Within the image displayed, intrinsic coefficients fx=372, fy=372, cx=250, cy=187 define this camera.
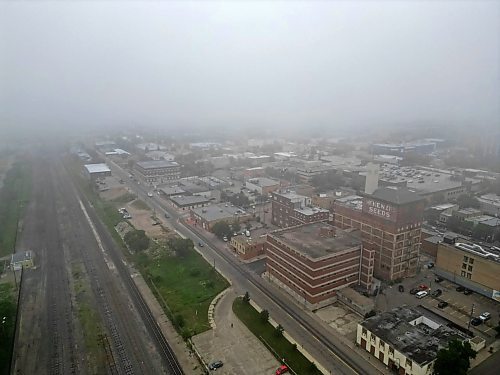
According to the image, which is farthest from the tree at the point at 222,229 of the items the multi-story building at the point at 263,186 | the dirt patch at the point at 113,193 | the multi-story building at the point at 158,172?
the multi-story building at the point at 158,172

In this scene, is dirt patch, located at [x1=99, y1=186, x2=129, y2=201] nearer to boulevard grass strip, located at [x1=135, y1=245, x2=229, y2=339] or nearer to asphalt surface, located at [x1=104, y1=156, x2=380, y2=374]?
asphalt surface, located at [x1=104, y1=156, x2=380, y2=374]

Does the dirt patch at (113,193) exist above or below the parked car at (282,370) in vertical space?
below

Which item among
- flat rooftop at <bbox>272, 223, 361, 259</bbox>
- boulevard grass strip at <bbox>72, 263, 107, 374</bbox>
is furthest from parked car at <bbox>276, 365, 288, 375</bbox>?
boulevard grass strip at <bbox>72, 263, 107, 374</bbox>

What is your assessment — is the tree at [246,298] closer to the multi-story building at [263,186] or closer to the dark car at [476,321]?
the dark car at [476,321]

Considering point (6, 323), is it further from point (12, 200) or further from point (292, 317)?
point (12, 200)

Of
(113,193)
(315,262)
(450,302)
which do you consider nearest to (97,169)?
(113,193)

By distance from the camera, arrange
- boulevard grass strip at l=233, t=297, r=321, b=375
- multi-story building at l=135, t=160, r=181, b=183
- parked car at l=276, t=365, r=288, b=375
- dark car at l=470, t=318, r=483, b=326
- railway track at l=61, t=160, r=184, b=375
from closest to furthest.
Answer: parked car at l=276, t=365, r=288, b=375 < boulevard grass strip at l=233, t=297, r=321, b=375 < railway track at l=61, t=160, r=184, b=375 < dark car at l=470, t=318, r=483, b=326 < multi-story building at l=135, t=160, r=181, b=183
